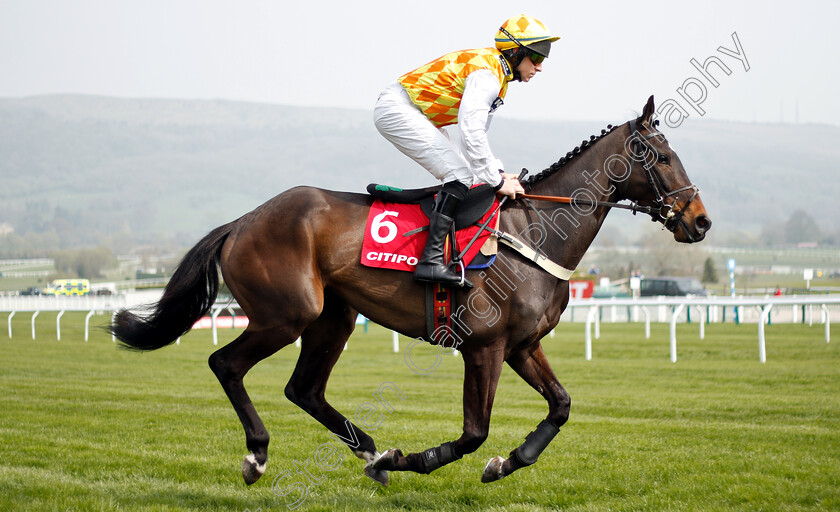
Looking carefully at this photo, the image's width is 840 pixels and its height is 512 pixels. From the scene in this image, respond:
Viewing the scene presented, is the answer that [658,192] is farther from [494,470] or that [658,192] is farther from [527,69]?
[494,470]

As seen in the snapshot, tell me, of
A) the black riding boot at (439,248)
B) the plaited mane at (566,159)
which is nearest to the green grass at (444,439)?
the black riding boot at (439,248)

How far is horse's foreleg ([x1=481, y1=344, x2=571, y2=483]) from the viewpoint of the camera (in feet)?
14.7

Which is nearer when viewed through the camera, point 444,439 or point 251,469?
point 251,469

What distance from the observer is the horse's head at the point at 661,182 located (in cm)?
449

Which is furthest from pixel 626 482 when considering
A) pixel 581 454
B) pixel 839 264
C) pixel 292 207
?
pixel 839 264

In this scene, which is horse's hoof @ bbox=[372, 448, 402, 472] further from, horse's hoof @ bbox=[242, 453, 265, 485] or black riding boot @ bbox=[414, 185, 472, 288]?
black riding boot @ bbox=[414, 185, 472, 288]

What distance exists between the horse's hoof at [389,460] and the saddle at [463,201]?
1.28m

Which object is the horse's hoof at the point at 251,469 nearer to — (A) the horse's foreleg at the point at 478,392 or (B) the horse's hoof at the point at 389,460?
(B) the horse's hoof at the point at 389,460

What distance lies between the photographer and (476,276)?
438cm

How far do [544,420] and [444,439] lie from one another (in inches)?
78.2

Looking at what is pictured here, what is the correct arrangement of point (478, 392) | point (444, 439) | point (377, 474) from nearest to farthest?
point (478, 392), point (377, 474), point (444, 439)

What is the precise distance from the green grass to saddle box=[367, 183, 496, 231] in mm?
1522

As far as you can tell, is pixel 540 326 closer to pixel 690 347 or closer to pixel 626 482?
pixel 626 482

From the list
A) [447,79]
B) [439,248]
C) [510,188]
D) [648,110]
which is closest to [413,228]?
[439,248]
